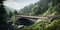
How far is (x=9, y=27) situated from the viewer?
4.38 meters

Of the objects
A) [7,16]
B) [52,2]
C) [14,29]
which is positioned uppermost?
[52,2]

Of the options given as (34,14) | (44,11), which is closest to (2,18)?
(34,14)

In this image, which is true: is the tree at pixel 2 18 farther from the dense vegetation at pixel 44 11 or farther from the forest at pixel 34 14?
the dense vegetation at pixel 44 11

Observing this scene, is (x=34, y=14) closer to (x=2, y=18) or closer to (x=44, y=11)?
(x=44, y=11)

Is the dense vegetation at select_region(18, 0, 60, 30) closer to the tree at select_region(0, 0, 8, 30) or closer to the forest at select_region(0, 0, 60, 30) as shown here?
the forest at select_region(0, 0, 60, 30)

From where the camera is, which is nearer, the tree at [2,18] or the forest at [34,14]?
the forest at [34,14]

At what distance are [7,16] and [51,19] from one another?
1.26 meters

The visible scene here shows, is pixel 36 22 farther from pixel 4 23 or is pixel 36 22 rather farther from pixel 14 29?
pixel 4 23

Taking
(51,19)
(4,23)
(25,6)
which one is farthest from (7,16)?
(51,19)

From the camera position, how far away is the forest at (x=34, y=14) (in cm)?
423

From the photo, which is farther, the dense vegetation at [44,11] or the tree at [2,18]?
the tree at [2,18]

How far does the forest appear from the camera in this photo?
4234 mm

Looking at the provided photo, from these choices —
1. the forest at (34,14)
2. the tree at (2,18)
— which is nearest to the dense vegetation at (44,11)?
the forest at (34,14)

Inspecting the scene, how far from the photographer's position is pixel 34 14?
14.2ft
